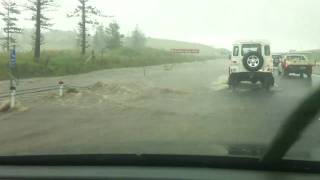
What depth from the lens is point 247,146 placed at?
507 centimetres

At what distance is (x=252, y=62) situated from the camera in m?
28.0

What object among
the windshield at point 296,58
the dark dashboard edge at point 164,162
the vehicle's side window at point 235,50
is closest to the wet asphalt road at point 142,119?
the dark dashboard edge at point 164,162

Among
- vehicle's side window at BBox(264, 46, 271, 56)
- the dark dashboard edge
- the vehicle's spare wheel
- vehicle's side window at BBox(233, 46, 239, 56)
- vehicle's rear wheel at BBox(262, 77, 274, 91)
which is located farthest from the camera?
vehicle's side window at BBox(233, 46, 239, 56)

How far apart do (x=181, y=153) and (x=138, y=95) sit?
22449 mm

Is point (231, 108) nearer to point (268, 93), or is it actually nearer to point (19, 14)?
point (268, 93)

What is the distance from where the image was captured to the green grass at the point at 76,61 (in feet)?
176

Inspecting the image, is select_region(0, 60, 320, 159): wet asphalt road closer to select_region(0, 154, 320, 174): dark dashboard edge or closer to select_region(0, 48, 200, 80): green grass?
select_region(0, 154, 320, 174): dark dashboard edge

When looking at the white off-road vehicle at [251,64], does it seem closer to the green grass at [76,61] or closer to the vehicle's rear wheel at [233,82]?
the vehicle's rear wheel at [233,82]

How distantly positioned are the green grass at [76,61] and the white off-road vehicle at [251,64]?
2425 centimetres

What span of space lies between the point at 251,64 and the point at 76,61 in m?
39.0

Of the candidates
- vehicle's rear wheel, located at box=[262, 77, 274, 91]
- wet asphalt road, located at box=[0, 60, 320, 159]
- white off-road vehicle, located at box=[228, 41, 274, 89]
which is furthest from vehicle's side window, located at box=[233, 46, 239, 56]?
wet asphalt road, located at box=[0, 60, 320, 159]

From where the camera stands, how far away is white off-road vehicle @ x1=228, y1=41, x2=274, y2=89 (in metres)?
27.8

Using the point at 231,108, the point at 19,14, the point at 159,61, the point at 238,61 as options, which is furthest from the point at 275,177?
the point at 159,61

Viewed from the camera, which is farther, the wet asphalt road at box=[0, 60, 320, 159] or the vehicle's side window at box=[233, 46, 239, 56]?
the vehicle's side window at box=[233, 46, 239, 56]
